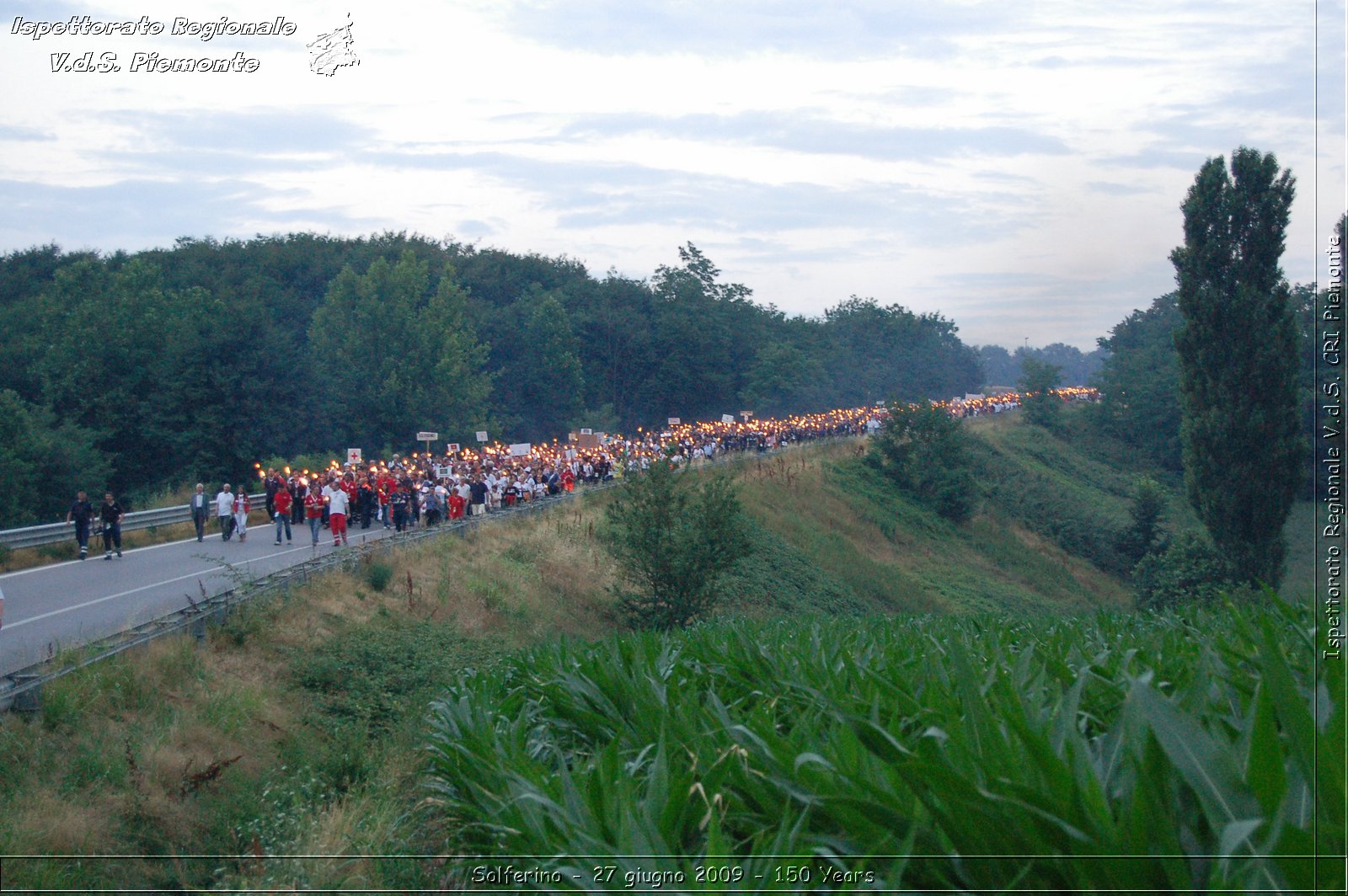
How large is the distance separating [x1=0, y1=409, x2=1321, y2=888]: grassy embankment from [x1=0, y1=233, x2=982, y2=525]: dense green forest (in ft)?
59.4

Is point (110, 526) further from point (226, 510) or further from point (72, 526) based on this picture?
point (226, 510)

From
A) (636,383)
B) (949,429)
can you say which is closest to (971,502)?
(949,429)

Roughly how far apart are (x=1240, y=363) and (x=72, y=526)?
29.4m

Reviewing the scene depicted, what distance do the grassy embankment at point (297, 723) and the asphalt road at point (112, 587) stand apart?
1582 mm

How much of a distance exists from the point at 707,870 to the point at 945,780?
3.04ft

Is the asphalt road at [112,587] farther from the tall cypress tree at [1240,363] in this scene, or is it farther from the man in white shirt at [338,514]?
the tall cypress tree at [1240,363]

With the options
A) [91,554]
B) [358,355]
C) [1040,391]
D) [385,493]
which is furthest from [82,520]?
[1040,391]

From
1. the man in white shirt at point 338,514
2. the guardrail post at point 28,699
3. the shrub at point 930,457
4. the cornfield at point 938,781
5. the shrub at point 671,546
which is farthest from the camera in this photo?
the shrub at point 930,457

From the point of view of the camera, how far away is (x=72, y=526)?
29219 millimetres

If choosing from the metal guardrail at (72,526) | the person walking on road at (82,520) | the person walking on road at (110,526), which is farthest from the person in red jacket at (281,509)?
the person walking on road at (82,520)

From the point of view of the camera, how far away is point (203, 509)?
32938mm

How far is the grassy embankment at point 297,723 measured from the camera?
381 inches

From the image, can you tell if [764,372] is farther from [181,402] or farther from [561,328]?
[181,402]

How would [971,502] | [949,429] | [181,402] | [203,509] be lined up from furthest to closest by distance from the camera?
[949,429], [971,502], [181,402], [203,509]
